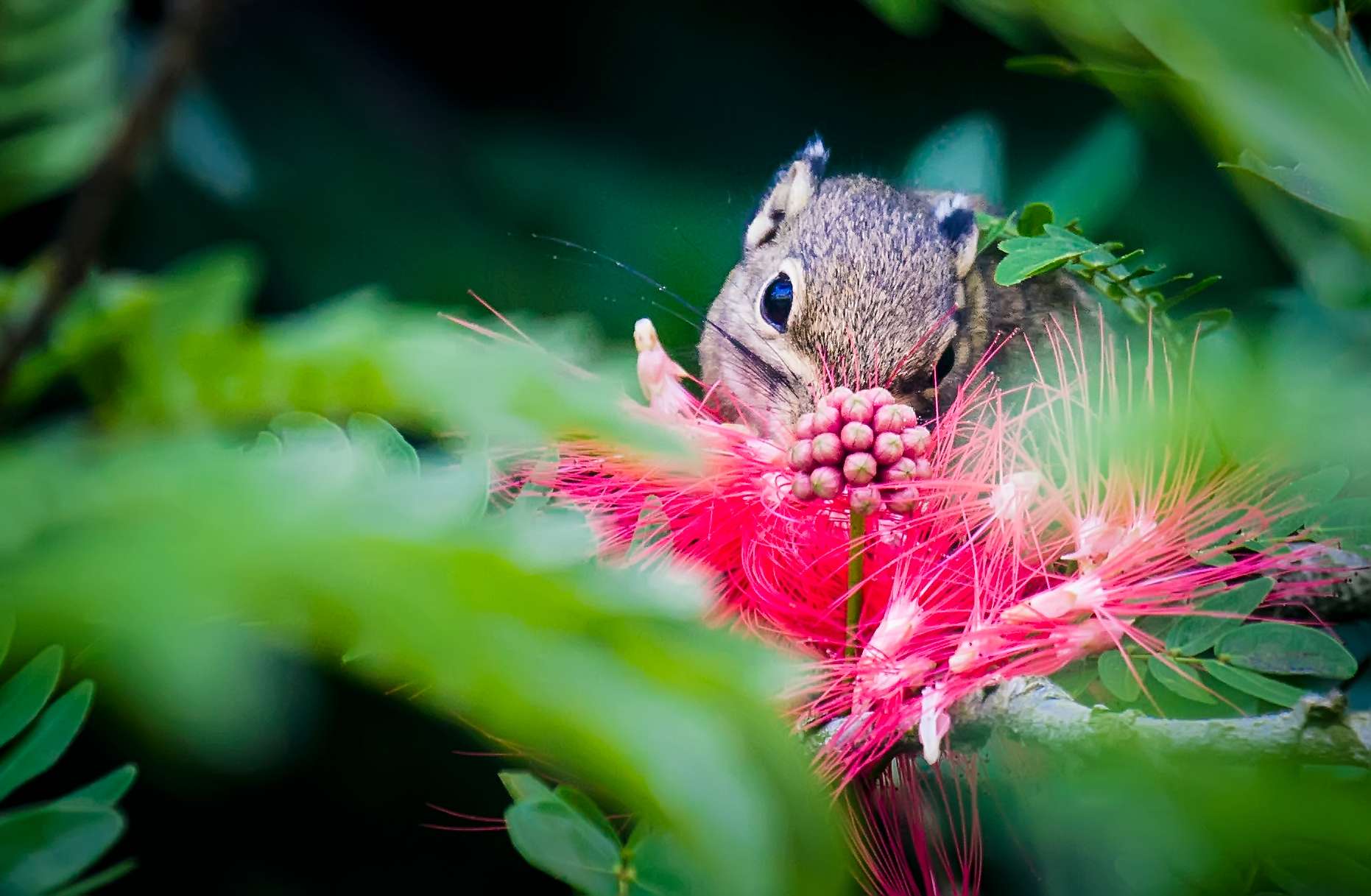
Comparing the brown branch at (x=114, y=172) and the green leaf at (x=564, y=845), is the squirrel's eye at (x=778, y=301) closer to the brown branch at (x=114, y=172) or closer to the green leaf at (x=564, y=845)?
the green leaf at (x=564, y=845)

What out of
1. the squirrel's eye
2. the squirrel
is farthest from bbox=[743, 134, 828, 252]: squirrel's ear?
the squirrel's eye


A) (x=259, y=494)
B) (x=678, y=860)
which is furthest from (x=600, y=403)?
(x=678, y=860)

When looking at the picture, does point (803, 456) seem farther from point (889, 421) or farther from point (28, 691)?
point (28, 691)

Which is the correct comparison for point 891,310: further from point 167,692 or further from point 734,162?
point 167,692

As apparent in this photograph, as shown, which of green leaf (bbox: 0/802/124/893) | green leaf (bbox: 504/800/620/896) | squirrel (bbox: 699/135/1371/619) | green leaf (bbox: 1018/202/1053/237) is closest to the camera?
green leaf (bbox: 0/802/124/893)

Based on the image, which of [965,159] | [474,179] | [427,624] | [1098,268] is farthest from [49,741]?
[474,179]

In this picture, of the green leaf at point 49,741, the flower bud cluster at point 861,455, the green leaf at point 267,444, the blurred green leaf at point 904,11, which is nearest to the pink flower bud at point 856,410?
the flower bud cluster at point 861,455

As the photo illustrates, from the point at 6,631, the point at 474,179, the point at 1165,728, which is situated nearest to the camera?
the point at 6,631

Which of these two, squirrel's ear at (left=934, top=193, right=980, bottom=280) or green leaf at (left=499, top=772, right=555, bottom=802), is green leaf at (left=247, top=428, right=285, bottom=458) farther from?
squirrel's ear at (left=934, top=193, right=980, bottom=280)
